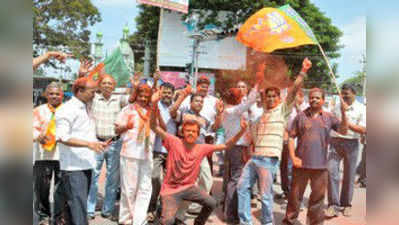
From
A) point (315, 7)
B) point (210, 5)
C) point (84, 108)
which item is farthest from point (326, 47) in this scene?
point (84, 108)

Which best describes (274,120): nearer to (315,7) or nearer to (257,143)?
(257,143)

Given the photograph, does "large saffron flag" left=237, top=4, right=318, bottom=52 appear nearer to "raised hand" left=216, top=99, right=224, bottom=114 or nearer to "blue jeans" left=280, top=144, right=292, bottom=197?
"raised hand" left=216, top=99, right=224, bottom=114

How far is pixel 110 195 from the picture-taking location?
4414mm

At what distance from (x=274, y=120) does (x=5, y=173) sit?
10.2 feet

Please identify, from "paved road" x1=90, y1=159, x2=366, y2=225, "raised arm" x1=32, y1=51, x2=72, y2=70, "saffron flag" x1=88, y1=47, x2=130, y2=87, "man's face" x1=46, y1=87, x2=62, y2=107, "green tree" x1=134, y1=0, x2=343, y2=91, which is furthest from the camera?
"green tree" x1=134, y1=0, x2=343, y2=91

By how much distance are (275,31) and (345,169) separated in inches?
87.2

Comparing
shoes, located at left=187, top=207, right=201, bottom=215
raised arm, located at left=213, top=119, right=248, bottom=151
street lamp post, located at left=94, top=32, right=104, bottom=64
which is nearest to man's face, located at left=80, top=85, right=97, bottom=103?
raised arm, located at left=213, top=119, right=248, bottom=151

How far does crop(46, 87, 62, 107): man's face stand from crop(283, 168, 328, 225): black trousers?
2900 mm

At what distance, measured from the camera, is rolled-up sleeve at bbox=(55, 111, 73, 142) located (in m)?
3.01

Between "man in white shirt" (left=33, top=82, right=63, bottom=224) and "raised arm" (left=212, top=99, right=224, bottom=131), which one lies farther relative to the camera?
"raised arm" (left=212, top=99, right=224, bottom=131)

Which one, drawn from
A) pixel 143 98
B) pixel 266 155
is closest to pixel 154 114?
pixel 143 98

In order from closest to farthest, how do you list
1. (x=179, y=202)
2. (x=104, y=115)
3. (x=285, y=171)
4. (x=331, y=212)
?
1. (x=179, y=202)
2. (x=104, y=115)
3. (x=331, y=212)
4. (x=285, y=171)

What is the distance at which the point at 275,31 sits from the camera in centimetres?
422

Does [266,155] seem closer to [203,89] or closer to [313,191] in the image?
[313,191]
